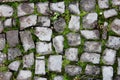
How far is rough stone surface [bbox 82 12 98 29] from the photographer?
5332mm

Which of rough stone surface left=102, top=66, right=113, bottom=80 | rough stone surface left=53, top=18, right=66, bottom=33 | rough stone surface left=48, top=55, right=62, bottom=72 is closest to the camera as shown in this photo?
rough stone surface left=102, top=66, right=113, bottom=80

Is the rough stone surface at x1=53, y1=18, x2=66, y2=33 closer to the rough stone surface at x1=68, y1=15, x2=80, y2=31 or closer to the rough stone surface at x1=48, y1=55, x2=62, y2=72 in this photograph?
the rough stone surface at x1=68, y1=15, x2=80, y2=31

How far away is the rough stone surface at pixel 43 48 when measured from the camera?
5328 mm

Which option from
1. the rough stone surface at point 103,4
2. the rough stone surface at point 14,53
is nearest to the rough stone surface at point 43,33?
the rough stone surface at point 14,53

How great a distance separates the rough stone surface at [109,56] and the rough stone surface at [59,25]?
0.81 meters

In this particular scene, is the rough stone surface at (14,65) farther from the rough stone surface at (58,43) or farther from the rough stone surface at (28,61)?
the rough stone surface at (58,43)

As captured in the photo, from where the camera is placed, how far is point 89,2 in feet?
17.8

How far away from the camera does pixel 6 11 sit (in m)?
5.47

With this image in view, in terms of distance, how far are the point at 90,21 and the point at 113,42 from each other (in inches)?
20.0

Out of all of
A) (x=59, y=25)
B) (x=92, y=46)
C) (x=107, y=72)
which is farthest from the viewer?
(x=59, y=25)

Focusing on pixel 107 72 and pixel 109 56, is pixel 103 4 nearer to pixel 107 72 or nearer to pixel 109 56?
pixel 109 56

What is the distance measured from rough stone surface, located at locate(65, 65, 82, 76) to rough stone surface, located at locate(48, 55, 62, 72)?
12 centimetres

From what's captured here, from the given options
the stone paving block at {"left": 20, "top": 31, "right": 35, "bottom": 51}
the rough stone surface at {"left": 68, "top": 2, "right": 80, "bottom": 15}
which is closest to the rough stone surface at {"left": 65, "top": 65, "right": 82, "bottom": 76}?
the stone paving block at {"left": 20, "top": 31, "right": 35, "bottom": 51}

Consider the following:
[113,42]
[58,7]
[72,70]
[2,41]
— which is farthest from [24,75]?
[113,42]
